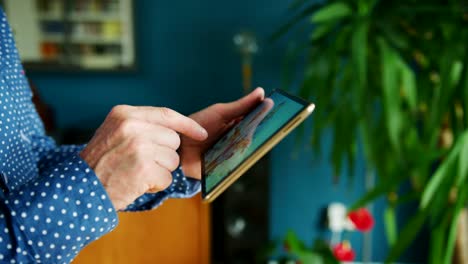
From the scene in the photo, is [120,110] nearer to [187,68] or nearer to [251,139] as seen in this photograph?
[251,139]

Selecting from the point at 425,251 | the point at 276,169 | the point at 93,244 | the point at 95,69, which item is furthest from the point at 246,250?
the point at 93,244

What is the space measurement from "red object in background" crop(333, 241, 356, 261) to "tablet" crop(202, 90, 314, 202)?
1.33 m

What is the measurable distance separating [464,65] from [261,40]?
1.29 meters

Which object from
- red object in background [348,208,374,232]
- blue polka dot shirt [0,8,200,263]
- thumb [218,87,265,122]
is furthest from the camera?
red object in background [348,208,374,232]

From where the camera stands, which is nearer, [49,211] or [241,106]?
[49,211]

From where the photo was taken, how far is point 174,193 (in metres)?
0.59

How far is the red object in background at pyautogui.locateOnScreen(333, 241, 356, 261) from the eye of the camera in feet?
5.79

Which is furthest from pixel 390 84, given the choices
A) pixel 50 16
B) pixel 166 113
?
pixel 50 16

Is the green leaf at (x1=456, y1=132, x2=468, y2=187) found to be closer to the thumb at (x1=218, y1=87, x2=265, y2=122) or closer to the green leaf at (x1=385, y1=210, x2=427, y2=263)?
the green leaf at (x1=385, y1=210, x2=427, y2=263)

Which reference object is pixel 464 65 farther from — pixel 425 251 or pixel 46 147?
pixel 425 251

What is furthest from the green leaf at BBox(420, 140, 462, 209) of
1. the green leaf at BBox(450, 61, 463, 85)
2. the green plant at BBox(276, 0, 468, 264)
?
the green leaf at BBox(450, 61, 463, 85)

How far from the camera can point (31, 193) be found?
40 centimetres

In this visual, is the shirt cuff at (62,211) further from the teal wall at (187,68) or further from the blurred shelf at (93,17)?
the blurred shelf at (93,17)

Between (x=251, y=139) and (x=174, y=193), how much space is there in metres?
0.20
